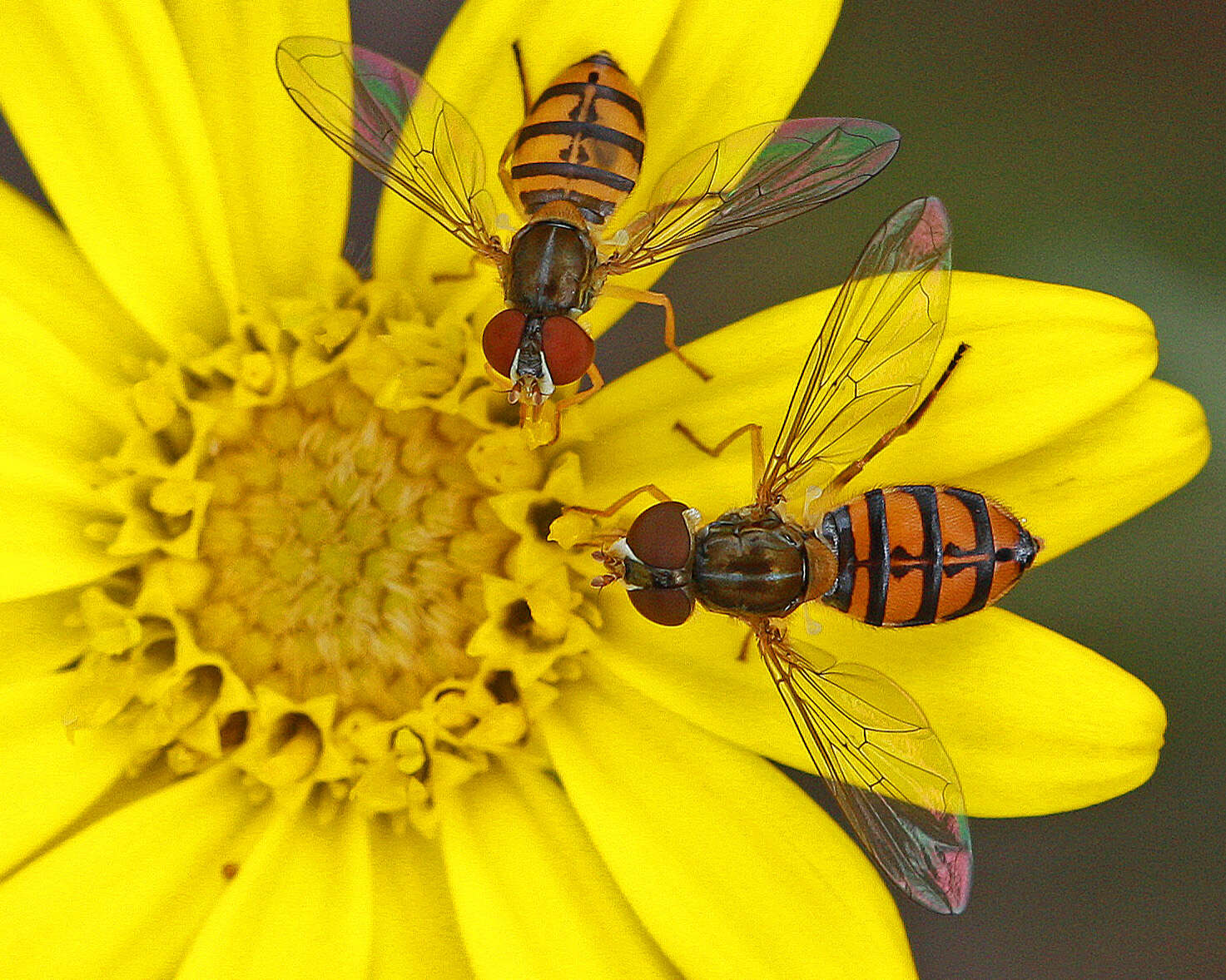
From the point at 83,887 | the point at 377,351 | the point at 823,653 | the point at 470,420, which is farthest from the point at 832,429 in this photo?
the point at 83,887

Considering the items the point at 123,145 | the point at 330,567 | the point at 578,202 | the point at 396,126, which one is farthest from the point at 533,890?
the point at 123,145

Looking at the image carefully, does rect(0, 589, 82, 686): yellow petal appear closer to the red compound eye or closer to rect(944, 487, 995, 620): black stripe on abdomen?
the red compound eye

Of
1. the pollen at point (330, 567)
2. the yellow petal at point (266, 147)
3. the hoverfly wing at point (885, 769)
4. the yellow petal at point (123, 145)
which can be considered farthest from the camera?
the pollen at point (330, 567)

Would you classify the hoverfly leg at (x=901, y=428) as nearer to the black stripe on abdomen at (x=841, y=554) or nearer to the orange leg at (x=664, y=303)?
the black stripe on abdomen at (x=841, y=554)

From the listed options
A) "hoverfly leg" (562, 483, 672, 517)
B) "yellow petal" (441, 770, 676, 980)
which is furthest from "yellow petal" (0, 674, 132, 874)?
"hoverfly leg" (562, 483, 672, 517)

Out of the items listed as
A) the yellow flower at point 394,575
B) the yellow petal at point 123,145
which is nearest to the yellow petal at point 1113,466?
the yellow flower at point 394,575

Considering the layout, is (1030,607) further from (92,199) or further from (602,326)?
(92,199)
